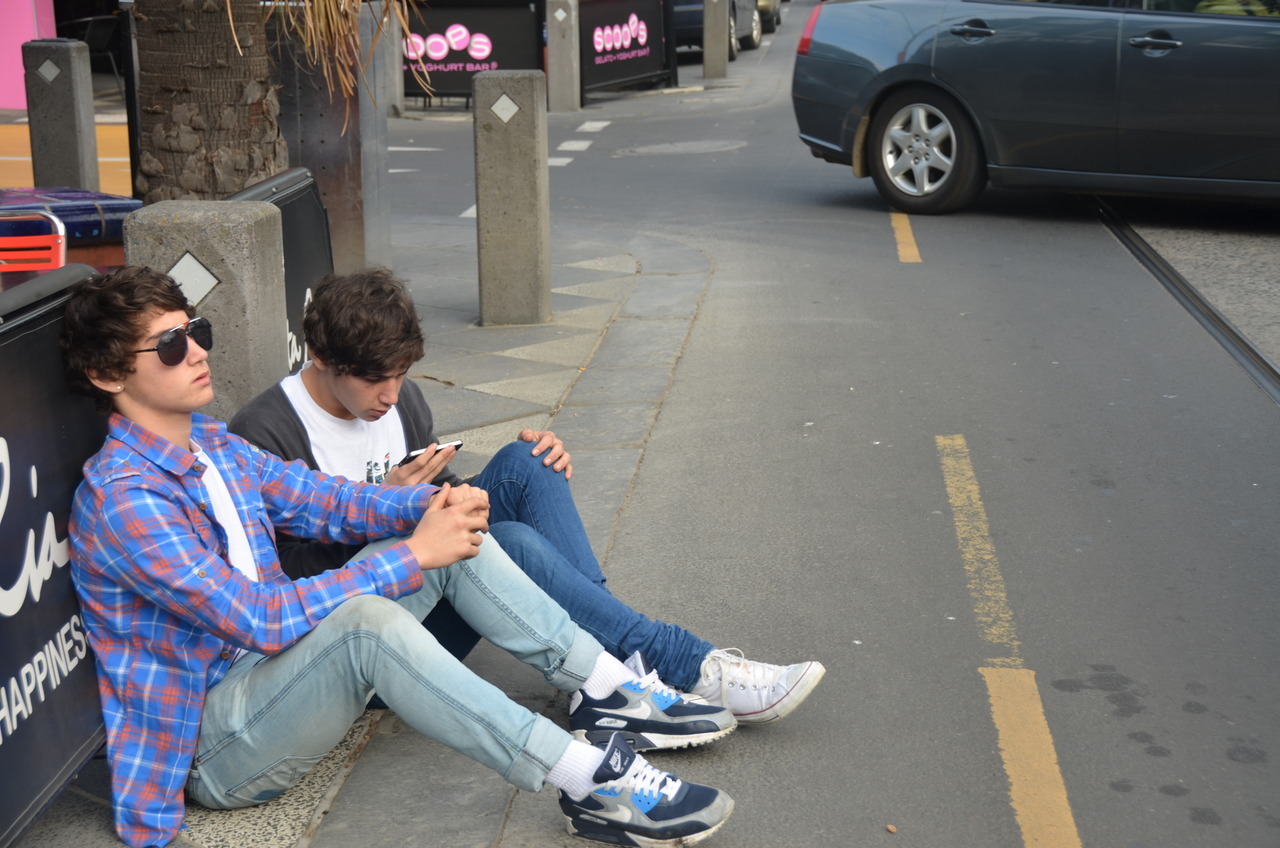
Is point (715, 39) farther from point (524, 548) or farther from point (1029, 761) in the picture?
point (1029, 761)

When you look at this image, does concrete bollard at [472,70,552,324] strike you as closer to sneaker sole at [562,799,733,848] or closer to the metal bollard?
sneaker sole at [562,799,733,848]

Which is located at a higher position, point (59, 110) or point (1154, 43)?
point (1154, 43)

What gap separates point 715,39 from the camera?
1964 centimetres

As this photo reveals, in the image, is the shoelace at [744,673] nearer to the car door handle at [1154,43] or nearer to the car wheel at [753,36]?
the car door handle at [1154,43]

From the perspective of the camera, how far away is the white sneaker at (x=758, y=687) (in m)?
3.45

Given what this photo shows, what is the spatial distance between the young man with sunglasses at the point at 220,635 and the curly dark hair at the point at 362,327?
0.37m

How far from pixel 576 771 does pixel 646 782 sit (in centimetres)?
16

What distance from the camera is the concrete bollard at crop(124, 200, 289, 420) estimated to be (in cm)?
376

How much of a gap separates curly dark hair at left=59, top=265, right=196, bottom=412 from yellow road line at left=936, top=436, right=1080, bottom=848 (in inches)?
84.7

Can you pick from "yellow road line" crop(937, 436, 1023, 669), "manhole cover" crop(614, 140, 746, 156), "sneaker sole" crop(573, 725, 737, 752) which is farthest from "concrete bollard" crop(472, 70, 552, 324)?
"manhole cover" crop(614, 140, 746, 156)

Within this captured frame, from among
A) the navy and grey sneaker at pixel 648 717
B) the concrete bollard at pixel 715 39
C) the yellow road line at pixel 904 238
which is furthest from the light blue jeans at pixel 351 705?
the concrete bollard at pixel 715 39

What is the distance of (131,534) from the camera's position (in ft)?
8.78

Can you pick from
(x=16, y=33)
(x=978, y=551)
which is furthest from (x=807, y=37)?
(x=16, y=33)

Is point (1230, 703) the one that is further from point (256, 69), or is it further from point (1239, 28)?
point (1239, 28)
